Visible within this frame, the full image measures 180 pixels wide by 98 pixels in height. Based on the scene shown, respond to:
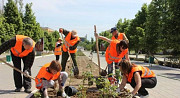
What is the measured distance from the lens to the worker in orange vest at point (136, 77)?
408 centimetres

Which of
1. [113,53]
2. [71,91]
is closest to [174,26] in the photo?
[113,53]

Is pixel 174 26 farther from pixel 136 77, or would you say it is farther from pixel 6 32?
pixel 6 32

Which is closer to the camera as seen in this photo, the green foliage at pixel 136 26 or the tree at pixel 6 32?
the tree at pixel 6 32

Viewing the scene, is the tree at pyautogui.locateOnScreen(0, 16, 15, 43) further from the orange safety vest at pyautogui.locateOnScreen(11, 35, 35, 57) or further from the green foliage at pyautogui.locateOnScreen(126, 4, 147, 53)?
the orange safety vest at pyautogui.locateOnScreen(11, 35, 35, 57)

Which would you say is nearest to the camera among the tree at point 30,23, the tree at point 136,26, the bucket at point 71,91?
the bucket at point 71,91

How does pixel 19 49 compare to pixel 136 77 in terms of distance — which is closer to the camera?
pixel 136 77

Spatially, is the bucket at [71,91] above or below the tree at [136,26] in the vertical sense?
below

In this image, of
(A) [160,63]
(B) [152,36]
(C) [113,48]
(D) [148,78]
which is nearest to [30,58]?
(C) [113,48]

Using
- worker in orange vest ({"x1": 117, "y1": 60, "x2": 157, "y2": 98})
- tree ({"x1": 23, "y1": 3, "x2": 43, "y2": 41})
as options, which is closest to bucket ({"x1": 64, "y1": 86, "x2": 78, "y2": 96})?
worker in orange vest ({"x1": 117, "y1": 60, "x2": 157, "y2": 98})

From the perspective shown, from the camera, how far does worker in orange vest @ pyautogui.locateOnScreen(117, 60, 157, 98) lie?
4.08m

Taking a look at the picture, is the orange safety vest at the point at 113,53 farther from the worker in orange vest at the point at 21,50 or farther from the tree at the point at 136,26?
the tree at the point at 136,26

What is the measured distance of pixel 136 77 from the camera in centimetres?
410

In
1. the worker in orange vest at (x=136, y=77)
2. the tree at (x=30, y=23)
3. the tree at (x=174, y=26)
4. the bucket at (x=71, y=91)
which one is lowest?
the bucket at (x=71, y=91)

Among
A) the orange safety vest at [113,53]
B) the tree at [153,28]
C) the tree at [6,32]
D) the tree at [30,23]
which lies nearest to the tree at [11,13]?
the tree at [6,32]
